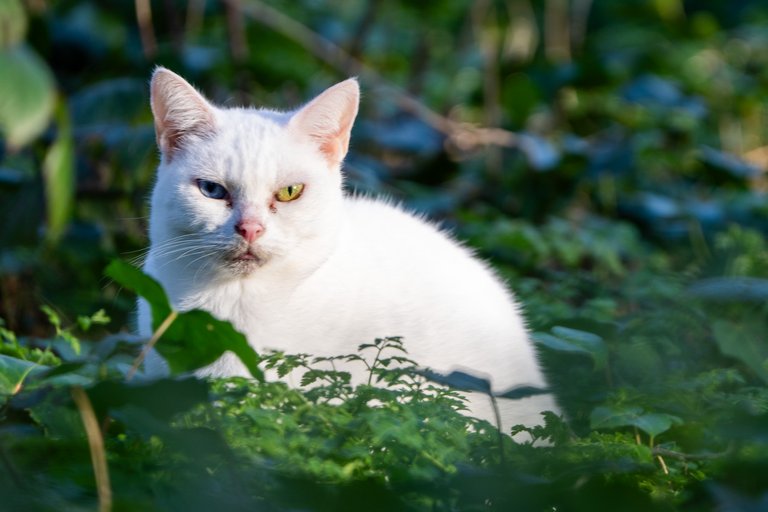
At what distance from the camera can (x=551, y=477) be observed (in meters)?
1.54

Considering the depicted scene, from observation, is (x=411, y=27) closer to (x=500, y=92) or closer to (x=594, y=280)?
(x=500, y=92)

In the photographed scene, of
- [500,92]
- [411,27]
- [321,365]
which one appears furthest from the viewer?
[411,27]

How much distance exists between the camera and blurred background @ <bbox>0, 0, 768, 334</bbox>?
3.98 m

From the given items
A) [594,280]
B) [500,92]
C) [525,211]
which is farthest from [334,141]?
[500,92]

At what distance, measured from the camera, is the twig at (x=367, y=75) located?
539cm

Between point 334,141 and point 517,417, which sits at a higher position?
point 334,141

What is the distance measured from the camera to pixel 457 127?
5.82 m

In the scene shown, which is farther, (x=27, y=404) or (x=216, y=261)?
(x=216, y=261)

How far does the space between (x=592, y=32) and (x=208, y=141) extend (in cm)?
725

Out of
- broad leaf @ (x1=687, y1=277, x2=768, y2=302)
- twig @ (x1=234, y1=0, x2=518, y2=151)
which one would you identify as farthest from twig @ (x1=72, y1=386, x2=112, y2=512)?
twig @ (x1=234, y1=0, x2=518, y2=151)

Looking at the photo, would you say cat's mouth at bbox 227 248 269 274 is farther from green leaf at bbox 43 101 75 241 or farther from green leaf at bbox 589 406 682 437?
green leaf at bbox 43 101 75 241

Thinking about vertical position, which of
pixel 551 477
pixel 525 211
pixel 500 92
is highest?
pixel 551 477

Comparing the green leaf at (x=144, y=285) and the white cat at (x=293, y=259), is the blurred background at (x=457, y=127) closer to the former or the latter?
the white cat at (x=293, y=259)

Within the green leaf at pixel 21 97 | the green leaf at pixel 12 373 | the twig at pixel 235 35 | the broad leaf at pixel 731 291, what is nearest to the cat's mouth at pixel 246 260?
the green leaf at pixel 12 373
